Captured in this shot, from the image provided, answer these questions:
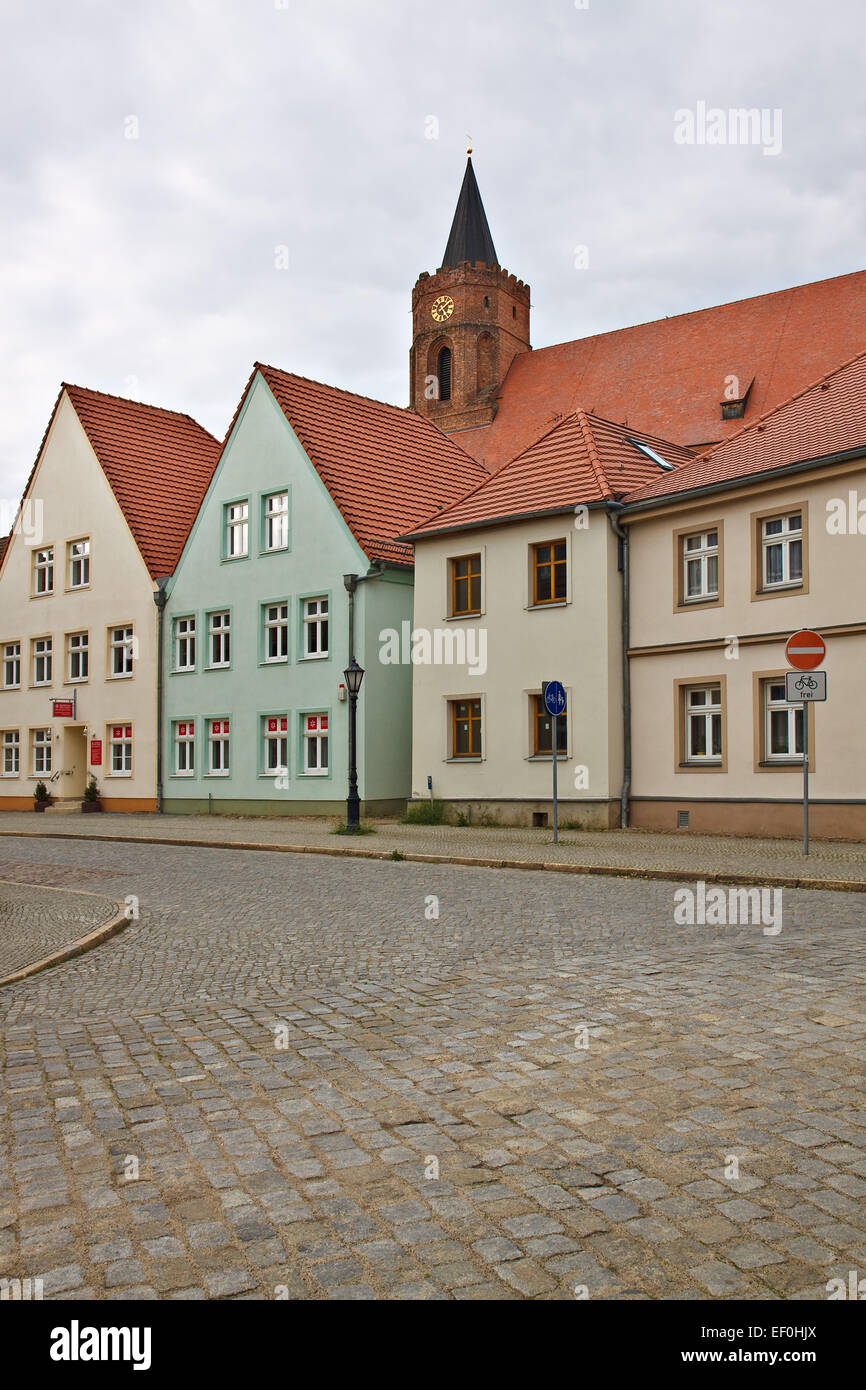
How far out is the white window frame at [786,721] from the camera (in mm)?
22016

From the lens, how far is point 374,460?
3484 cm

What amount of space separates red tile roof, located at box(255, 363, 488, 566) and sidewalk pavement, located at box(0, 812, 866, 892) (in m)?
7.99

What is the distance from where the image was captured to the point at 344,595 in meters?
30.9

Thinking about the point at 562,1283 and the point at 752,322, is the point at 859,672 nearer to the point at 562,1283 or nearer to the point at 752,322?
the point at 562,1283

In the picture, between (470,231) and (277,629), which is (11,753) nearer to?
(277,629)

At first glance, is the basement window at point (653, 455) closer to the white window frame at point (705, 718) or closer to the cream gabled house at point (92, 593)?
the white window frame at point (705, 718)

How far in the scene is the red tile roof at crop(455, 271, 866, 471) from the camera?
50.3m

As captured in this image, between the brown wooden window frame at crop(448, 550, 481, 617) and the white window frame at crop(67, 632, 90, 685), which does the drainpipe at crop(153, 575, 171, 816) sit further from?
the brown wooden window frame at crop(448, 550, 481, 617)

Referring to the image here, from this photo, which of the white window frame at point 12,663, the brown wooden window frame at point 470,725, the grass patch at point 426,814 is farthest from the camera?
the white window frame at point 12,663

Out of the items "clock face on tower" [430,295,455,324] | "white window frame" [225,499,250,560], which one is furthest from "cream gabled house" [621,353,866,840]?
"clock face on tower" [430,295,455,324]

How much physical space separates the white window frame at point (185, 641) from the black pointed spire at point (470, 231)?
4384 centimetres

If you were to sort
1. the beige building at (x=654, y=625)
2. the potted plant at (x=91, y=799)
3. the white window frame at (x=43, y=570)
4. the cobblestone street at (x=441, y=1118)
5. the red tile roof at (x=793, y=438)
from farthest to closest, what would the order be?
the white window frame at (x=43, y=570) < the potted plant at (x=91, y=799) < the red tile roof at (x=793, y=438) < the beige building at (x=654, y=625) < the cobblestone street at (x=441, y=1118)

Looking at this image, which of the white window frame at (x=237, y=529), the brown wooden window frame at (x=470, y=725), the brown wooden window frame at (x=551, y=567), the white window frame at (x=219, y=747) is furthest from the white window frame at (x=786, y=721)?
the white window frame at (x=237, y=529)

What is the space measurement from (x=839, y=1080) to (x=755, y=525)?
1831cm
